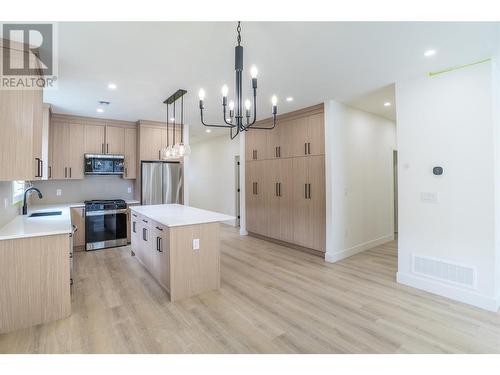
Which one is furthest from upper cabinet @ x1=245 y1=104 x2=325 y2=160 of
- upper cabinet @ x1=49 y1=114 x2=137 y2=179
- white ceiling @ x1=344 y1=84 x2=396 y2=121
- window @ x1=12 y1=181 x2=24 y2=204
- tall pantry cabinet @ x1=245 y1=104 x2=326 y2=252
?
window @ x1=12 y1=181 x2=24 y2=204

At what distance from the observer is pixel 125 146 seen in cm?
555

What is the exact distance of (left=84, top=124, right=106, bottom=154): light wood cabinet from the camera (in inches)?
204

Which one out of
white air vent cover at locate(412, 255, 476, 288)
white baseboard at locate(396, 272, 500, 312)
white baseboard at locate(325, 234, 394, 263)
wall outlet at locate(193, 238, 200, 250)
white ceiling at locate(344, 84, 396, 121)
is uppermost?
white ceiling at locate(344, 84, 396, 121)

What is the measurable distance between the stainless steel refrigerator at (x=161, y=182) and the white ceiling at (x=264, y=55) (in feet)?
6.07

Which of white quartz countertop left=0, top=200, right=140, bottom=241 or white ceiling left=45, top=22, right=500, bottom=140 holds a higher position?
white ceiling left=45, top=22, right=500, bottom=140

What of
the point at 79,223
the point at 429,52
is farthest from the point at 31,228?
the point at 429,52

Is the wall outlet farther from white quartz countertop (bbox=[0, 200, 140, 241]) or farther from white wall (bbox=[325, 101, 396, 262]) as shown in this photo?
white wall (bbox=[325, 101, 396, 262])

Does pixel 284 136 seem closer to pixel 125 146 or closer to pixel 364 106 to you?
pixel 364 106

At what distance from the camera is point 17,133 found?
2.34 metres

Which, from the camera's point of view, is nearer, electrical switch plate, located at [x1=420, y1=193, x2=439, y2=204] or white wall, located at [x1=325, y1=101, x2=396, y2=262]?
electrical switch plate, located at [x1=420, y1=193, x2=439, y2=204]

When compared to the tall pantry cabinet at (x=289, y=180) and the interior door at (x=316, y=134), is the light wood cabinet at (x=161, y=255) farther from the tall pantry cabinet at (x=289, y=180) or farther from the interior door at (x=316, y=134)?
→ the interior door at (x=316, y=134)

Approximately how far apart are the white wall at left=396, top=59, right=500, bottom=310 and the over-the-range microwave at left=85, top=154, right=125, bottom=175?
16.8ft

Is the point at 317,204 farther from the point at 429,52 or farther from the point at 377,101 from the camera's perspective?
the point at 429,52
